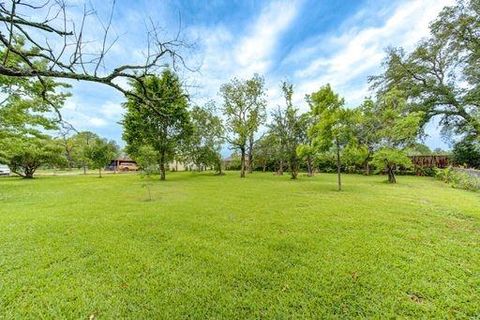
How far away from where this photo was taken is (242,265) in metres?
3.27

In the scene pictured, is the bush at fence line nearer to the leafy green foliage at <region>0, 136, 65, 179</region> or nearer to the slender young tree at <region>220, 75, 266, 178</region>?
the slender young tree at <region>220, 75, 266, 178</region>

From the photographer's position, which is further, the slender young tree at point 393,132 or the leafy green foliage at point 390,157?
the leafy green foliage at point 390,157

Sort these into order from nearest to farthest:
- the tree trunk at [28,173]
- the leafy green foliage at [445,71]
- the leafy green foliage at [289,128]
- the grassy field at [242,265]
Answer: the grassy field at [242,265] → the leafy green foliage at [445,71] → the leafy green foliage at [289,128] → the tree trunk at [28,173]

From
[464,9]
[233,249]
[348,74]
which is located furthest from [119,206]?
[464,9]

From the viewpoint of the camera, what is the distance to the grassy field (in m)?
2.38

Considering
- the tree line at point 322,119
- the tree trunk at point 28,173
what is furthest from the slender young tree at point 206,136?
the tree trunk at point 28,173

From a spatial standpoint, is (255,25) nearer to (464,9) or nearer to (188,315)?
(188,315)

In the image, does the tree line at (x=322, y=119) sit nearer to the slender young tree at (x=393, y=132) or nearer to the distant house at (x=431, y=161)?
the slender young tree at (x=393, y=132)

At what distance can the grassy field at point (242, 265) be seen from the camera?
238cm

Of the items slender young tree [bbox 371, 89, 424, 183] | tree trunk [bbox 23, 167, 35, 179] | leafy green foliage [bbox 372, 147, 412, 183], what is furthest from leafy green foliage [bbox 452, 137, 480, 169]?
tree trunk [bbox 23, 167, 35, 179]

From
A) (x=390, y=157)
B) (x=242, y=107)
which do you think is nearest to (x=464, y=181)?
(x=390, y=157)

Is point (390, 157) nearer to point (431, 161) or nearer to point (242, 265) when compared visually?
point (431, 161)

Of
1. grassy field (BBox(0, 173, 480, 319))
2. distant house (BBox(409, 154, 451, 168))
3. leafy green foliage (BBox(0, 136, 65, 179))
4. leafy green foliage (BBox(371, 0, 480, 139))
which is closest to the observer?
grassy field (BBox(0, 173, 480, 319))

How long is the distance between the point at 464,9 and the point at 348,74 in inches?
336
